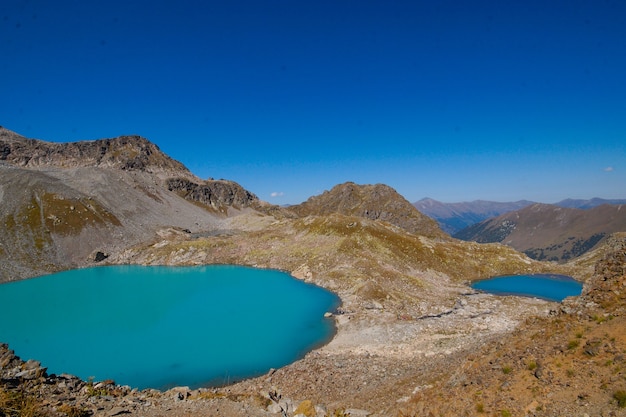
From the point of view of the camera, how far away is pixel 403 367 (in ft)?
93.7

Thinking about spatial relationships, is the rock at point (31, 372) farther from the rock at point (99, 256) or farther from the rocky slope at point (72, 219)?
the rock at point (99, 256)

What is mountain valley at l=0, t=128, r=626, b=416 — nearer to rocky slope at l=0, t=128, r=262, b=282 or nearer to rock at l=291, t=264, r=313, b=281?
rock at l=291, t=264, r=313, b=281

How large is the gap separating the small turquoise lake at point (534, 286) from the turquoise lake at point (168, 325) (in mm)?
36412

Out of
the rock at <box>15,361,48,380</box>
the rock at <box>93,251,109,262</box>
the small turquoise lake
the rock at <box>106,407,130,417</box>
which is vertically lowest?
Answer: the small turquoise lake

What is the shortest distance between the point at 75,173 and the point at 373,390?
7069 inches

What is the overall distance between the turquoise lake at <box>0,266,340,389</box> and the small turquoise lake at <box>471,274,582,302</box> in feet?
119

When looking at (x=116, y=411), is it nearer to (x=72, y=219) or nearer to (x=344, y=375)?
(x=344, y=375)

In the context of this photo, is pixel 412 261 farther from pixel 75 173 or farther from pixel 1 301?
pixel 75 173

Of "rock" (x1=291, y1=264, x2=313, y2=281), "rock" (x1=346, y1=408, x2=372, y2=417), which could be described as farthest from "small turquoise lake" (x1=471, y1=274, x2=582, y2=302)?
"rock" (x1=346, y1=408, x2=372, y2=417)

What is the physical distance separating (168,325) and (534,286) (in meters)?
73.6

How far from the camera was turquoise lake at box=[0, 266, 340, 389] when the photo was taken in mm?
35469

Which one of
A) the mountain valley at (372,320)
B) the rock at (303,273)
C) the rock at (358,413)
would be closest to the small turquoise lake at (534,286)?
the mountain valley at (372,320)

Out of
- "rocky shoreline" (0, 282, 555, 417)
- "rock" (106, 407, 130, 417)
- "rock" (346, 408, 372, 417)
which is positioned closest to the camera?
"rock" (106, 407, 130, 417)

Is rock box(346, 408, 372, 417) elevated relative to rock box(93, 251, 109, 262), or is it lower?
lower
